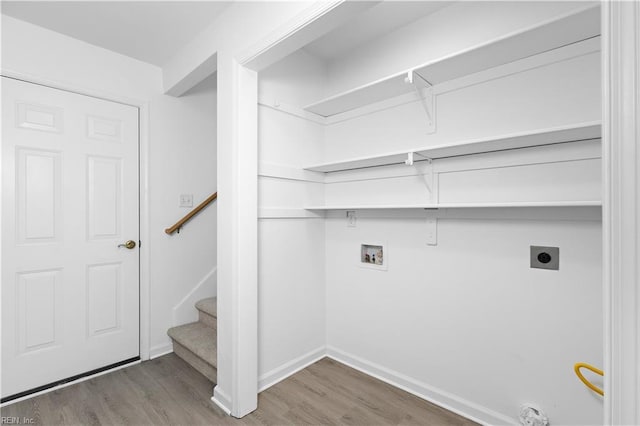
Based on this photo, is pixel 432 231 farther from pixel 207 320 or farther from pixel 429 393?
pixel 207 320

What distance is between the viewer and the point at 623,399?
579 millimetres

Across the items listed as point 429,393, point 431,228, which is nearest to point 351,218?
point 431,228

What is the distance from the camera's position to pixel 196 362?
7.60 ft

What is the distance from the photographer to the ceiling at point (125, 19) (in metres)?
1.87

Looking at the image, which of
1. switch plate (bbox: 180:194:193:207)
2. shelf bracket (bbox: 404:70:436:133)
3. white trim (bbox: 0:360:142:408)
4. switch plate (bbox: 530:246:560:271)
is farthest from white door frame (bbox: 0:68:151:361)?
switch plate (bbox: 530:246:560:271)

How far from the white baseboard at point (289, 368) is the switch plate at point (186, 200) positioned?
5.32ft

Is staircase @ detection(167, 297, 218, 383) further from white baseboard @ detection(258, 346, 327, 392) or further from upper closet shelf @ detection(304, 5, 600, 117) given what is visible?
upper closet shelf @ detection(304, 5, 600, 117)

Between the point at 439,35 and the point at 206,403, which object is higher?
the point at 439,35

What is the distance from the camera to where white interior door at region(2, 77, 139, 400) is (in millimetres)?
1956

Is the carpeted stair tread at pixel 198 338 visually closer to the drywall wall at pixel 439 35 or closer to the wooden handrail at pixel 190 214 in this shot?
the wooden handrail at pixel 190 214

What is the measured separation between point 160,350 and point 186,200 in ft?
4.32

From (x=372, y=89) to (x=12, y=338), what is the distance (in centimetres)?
287

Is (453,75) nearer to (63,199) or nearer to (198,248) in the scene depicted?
(198,248)

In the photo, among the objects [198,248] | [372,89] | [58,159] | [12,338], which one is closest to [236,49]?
[372,89]
